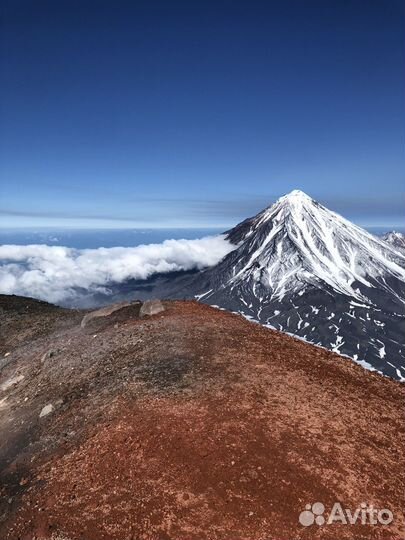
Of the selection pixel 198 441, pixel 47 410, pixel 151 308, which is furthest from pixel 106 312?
pixel 198 441

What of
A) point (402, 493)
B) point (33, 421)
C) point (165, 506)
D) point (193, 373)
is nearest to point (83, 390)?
point (33, 421)

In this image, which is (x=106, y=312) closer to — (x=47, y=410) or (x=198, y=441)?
(x=47, y=410)

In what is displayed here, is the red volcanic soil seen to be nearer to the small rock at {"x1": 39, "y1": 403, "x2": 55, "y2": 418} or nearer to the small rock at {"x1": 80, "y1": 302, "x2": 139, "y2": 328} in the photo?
the small rock at {"x1": 39, "y1": 403, "x2": 55, "y2": 418}

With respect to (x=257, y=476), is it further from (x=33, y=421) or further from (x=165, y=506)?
(x=33, y=421)

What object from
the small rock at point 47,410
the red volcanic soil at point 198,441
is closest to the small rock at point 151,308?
the red volcanic soil at point 198,441

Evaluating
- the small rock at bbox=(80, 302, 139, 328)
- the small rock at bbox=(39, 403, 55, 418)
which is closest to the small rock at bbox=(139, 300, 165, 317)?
the small rock at bbox=(80, 302, 139, 328)

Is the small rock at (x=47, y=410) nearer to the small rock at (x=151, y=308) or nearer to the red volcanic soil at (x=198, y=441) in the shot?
the red volcanic soil at (x=198, y=441)
